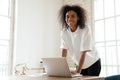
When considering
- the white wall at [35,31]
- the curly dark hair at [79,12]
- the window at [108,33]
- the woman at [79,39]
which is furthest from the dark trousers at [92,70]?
the white wall at [35,31]

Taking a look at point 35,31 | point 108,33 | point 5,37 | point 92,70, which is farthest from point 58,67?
point 35,31

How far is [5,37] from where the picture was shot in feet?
14.0

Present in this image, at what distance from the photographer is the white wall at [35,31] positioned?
4.35 meters

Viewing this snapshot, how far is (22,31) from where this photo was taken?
439 cm

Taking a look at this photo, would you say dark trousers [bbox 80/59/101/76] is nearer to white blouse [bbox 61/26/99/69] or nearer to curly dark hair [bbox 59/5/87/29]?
white blouse [bbox 61/26/99/69]

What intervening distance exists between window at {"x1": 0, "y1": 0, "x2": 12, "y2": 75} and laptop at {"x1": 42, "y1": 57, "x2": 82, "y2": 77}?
9.43 feet

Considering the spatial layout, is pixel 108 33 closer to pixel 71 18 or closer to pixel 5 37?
pixel 5 37

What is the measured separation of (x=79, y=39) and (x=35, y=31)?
2.96m

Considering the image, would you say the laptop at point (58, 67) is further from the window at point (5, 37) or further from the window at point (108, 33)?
the window at point (5, 37)

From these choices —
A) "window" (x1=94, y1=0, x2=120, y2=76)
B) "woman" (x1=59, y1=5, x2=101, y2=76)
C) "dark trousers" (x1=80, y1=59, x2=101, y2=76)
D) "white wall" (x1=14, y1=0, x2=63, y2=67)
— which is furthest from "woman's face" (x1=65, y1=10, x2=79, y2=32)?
"white wall" (x1=14, y1=0, x2=63, y2=67)

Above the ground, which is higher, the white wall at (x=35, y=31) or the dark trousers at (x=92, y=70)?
the white wall at (x=35, y=31)

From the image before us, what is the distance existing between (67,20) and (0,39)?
276cm

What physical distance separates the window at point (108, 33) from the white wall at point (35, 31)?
1145mm

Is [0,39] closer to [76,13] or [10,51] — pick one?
[10,51]
